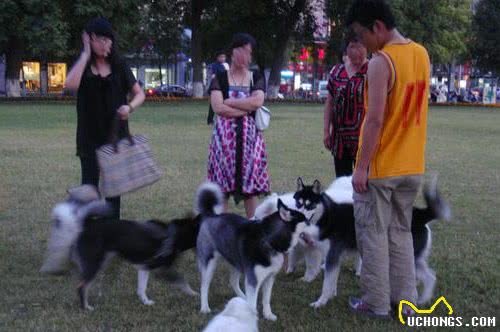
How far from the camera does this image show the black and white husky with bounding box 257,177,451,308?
4.45 m

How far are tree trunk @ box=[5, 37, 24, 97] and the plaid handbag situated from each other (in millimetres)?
33257

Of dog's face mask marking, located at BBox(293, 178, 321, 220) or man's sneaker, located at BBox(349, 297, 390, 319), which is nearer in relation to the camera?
man's sneaker, located at BBox(349, 297, 390, 319)

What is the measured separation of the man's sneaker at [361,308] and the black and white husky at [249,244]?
575 mm

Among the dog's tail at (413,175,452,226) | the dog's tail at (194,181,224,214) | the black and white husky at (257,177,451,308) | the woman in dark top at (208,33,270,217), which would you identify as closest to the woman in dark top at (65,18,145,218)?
the woman in dark top at (208,33,270,217)

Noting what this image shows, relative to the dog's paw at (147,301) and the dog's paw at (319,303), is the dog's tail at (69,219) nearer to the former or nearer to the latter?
the dog's paw at (147,301)

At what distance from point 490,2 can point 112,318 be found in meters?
49.5

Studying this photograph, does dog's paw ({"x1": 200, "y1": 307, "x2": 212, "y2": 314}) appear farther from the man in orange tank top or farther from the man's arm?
the man's arm

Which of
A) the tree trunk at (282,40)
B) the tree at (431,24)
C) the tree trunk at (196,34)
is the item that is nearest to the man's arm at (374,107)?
the tree at (431,24)

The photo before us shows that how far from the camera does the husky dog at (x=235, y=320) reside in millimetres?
2367

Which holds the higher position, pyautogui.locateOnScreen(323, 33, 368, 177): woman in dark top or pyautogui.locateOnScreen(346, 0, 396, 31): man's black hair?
pyautogui.locateOnScreen(346, 0, 396, 31): man's black hair

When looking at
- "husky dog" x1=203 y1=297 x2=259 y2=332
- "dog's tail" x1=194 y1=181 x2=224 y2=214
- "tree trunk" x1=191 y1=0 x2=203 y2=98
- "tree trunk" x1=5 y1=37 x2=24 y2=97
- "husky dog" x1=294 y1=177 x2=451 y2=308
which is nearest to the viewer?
"husky dog" x1=203 y1=297 x2=259 y2=332

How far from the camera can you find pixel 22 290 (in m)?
4.67

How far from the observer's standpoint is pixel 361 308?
429cm

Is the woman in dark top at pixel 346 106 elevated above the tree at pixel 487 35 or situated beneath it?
situated beneath
